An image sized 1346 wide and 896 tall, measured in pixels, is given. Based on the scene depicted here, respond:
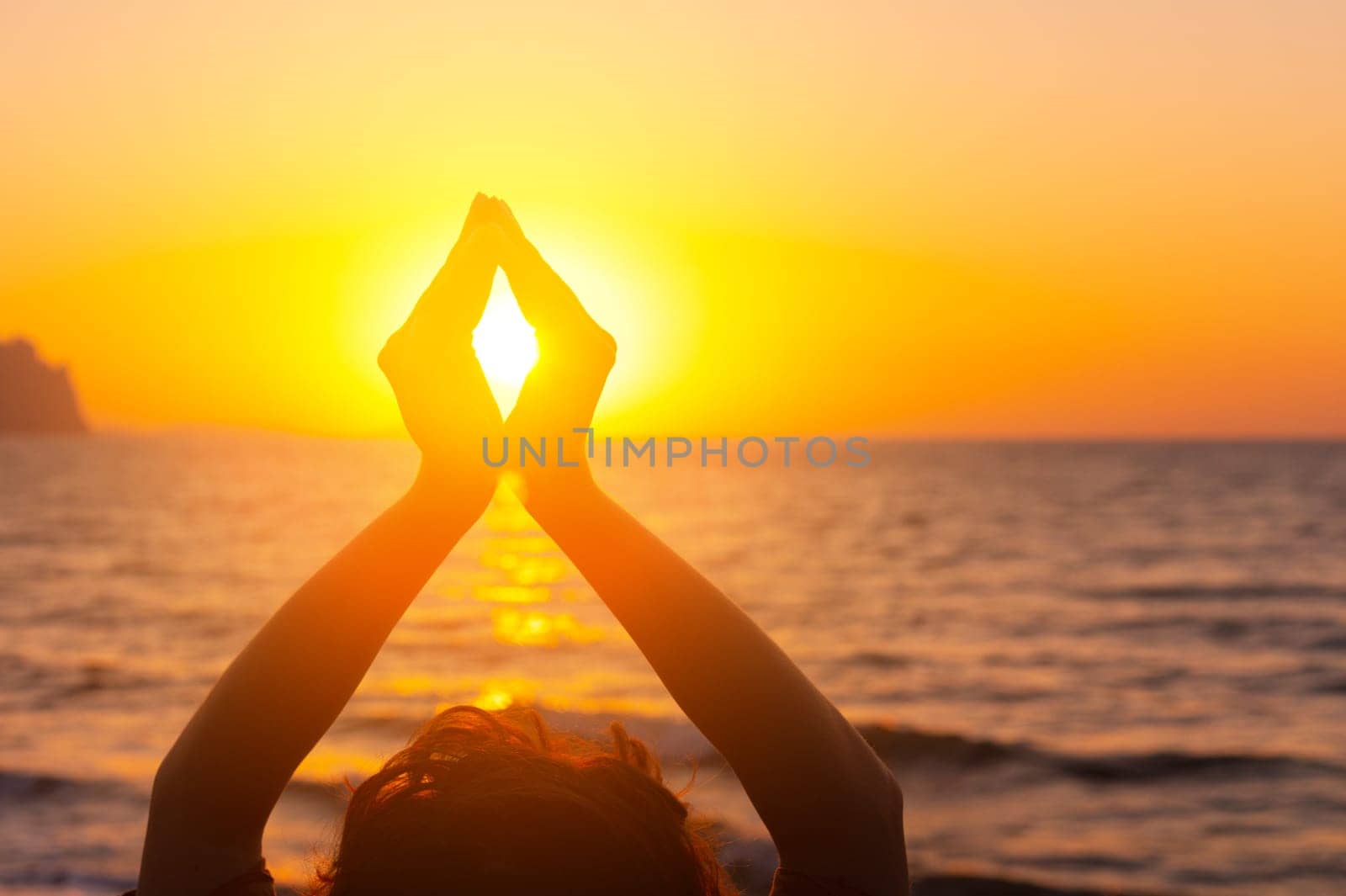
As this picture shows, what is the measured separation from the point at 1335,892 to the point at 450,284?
22.9 feet

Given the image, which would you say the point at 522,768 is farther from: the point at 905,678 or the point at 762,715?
the point at 905,678

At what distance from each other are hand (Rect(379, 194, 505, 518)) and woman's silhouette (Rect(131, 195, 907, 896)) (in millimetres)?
97

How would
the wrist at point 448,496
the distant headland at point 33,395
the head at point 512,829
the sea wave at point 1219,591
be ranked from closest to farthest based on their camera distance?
the head at point 512,829 → the wrist at point 448,496 → the sea wave at point 1219,591 → the distant headland at point 33,395

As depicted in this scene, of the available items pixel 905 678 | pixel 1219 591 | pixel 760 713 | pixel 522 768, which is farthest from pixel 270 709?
pixel 1219 591

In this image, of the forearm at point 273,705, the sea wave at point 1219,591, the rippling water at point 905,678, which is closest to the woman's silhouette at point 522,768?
the forearm at point 273,705

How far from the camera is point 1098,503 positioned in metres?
53.5

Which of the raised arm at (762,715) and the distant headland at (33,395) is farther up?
the distant headland at (33,395)

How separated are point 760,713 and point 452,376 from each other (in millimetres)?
837

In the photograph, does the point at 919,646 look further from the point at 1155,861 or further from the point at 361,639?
the point at 361,639

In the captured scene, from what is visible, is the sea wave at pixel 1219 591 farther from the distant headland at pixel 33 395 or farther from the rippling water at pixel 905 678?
the distant headland at pixel 33 395

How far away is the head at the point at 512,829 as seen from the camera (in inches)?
48.8

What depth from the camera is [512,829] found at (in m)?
1.25

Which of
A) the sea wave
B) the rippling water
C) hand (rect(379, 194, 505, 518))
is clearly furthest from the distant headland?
hand (rect(379, 194, 505, 518))

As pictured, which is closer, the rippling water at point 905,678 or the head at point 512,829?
the head at point 512,829
